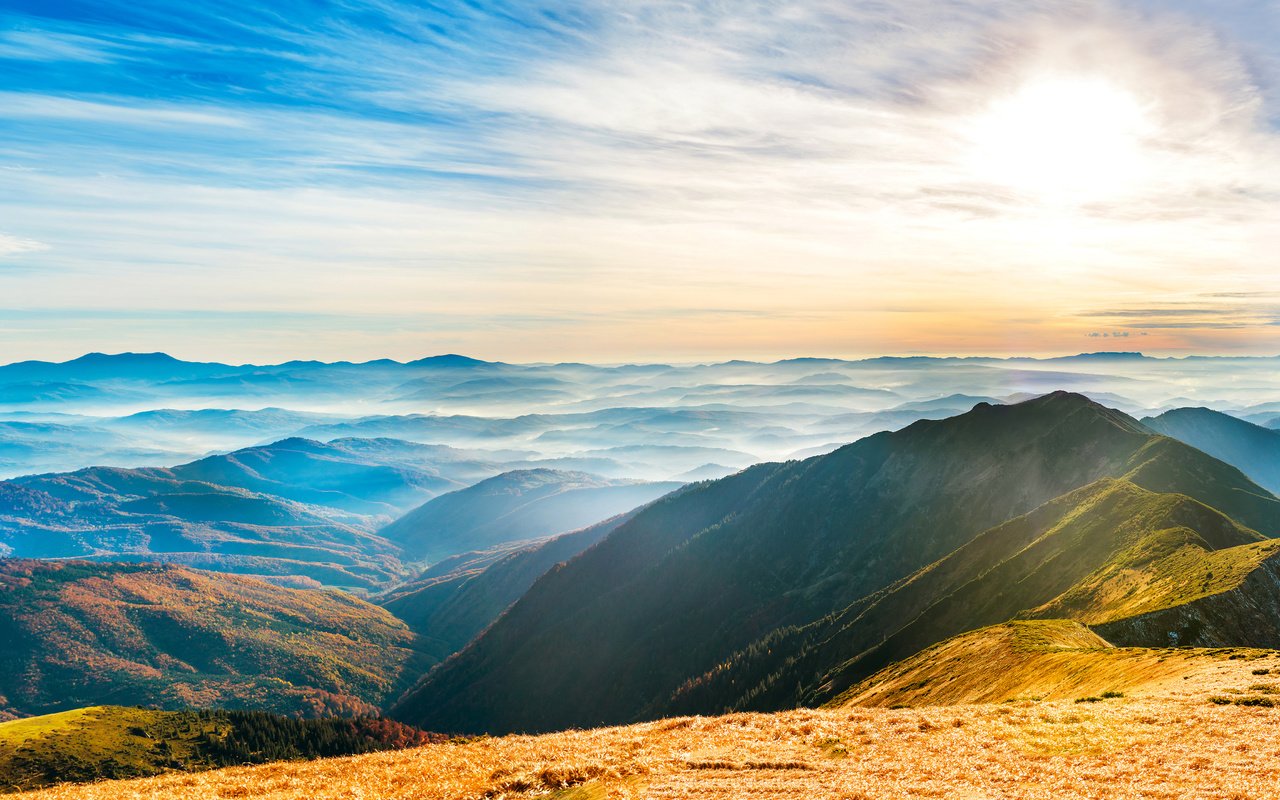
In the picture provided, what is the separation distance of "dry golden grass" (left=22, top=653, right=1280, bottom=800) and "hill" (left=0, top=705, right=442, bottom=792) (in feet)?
260

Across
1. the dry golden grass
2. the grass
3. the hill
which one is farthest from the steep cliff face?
the hill

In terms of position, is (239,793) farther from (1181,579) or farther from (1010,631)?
(1181,579)

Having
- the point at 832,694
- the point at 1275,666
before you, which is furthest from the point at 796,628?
the point at 1275,666

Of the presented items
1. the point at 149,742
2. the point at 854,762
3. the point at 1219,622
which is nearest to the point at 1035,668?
the point at 1219,622

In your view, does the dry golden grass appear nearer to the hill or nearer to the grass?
the grass

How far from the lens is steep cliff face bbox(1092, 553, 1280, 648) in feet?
215

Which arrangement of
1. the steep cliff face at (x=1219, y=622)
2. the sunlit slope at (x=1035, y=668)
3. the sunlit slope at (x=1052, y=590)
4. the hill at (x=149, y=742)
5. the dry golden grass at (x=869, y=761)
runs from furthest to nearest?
the hill at (x=149, y=742)
the sunlit slope at (x=1052, y=590)
the steep cliff face at (x=1219, y=622)
the sunlit slope at (x=1035, y=668)
the dry golden grass at (x=869, y=761)

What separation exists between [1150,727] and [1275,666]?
612 inches

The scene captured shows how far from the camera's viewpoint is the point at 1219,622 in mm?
66500

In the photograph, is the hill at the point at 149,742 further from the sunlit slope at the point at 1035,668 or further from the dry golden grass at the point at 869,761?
the sunlit slope at the point at 1035,668

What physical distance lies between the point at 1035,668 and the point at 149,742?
15858cm

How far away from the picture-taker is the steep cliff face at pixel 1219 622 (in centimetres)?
6544

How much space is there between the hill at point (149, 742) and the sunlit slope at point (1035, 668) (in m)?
84.2

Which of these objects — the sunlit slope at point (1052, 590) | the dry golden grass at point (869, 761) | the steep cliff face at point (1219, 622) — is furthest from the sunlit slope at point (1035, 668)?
the sunlit slope at point (1052, 590)
